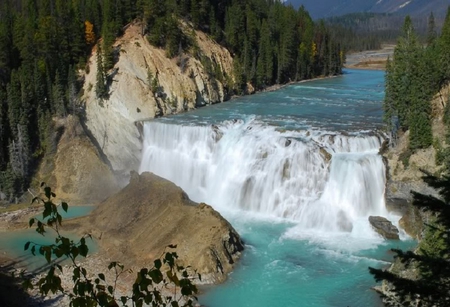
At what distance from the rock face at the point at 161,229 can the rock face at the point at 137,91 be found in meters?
10.9

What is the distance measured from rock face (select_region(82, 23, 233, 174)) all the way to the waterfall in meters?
4.67

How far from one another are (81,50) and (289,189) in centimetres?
2989

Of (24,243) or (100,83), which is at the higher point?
(100,83)

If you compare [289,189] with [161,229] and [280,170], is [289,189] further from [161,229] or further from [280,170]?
[161,229]

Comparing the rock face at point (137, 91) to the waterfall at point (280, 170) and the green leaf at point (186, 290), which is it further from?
the green leaf at point (186, 290)

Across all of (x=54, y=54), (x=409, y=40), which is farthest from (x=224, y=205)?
(x=54, y=54)

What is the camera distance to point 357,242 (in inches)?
1073

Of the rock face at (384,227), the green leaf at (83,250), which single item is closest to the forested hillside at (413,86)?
the rock face at (384,227)

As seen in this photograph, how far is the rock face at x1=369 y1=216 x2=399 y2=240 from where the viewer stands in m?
27.5

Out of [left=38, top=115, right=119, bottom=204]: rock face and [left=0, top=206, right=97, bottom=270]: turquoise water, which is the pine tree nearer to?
[left=38, top=115, right=119, bottom=204]: rock face

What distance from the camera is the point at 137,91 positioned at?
152ft

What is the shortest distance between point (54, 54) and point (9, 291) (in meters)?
32.4

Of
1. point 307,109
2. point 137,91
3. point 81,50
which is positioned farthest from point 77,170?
point 307,109

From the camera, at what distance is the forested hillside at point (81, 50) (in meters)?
41.0
